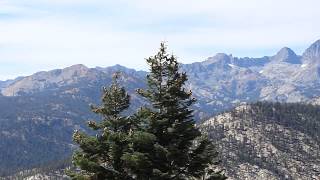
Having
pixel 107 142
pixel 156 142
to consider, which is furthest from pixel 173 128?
pixel 107 142

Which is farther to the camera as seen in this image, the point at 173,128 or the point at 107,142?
Result: the point at 107,142

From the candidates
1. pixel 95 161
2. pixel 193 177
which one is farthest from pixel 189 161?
pixel 95 161

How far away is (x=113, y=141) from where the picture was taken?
36500mm

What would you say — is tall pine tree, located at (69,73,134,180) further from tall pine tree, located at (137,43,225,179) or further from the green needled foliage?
tall pine tree, located at (137,43,225,179)

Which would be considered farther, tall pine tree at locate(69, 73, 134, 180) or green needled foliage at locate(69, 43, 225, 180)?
tall pine tree at locate(69, 73, 134, 180)

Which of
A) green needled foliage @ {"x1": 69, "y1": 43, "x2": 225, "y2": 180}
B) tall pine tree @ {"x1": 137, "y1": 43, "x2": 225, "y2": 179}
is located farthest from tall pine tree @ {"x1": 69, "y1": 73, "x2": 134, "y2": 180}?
tall pine tree @ {"x1": 137, "y1": 43, "x2": 225, "y2": 179}

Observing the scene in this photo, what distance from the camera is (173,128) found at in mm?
35219

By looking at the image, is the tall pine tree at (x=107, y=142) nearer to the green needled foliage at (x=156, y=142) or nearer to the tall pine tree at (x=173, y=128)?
the green needled foliage at (x=156, y=142)

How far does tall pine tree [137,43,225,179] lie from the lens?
35438mm

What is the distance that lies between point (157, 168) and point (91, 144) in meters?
4.92

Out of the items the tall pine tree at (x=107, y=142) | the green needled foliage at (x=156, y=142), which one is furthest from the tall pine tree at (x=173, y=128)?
the tall pine tree at (x=107, y=142)

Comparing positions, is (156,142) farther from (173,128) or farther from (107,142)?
(107,142)

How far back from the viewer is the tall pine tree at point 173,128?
116ft

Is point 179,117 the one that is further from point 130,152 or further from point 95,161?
point 95,161
